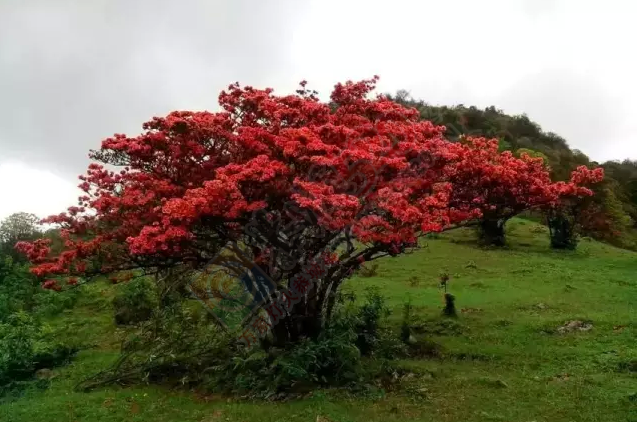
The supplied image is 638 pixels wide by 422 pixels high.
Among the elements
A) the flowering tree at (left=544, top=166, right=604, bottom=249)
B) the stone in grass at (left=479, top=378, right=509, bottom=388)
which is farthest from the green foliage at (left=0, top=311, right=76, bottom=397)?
the flowering tree at (left=544, top=166, right=604, bottom=249)

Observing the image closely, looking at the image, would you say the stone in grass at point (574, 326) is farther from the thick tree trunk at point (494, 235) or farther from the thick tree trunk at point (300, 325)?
the thick tree trunk at point (494, 235)

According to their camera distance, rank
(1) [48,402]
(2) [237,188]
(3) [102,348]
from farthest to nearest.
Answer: (3) [102,348], (1) [48,402], (2) [237,188]

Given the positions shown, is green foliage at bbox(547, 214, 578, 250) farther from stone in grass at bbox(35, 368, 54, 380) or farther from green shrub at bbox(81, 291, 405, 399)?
stone in grass at bbox(35, 368, 54, 380)

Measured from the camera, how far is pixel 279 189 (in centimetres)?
1007

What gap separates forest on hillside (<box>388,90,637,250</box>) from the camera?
94.8 ft

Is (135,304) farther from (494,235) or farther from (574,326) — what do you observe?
(494,235)

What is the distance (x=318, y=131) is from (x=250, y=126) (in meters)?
1.56

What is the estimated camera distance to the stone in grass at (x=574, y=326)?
14.3m

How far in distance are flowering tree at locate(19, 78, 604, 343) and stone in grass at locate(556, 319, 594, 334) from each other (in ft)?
13.8

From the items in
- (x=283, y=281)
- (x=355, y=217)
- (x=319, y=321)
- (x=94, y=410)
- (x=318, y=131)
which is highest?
(x=318, y=131)

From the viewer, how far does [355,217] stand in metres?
9.77

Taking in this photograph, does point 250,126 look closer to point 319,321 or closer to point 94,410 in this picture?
point 319,321

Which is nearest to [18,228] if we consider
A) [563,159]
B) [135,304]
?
[135,304]

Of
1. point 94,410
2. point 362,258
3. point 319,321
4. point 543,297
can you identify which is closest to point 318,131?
point 362,258
